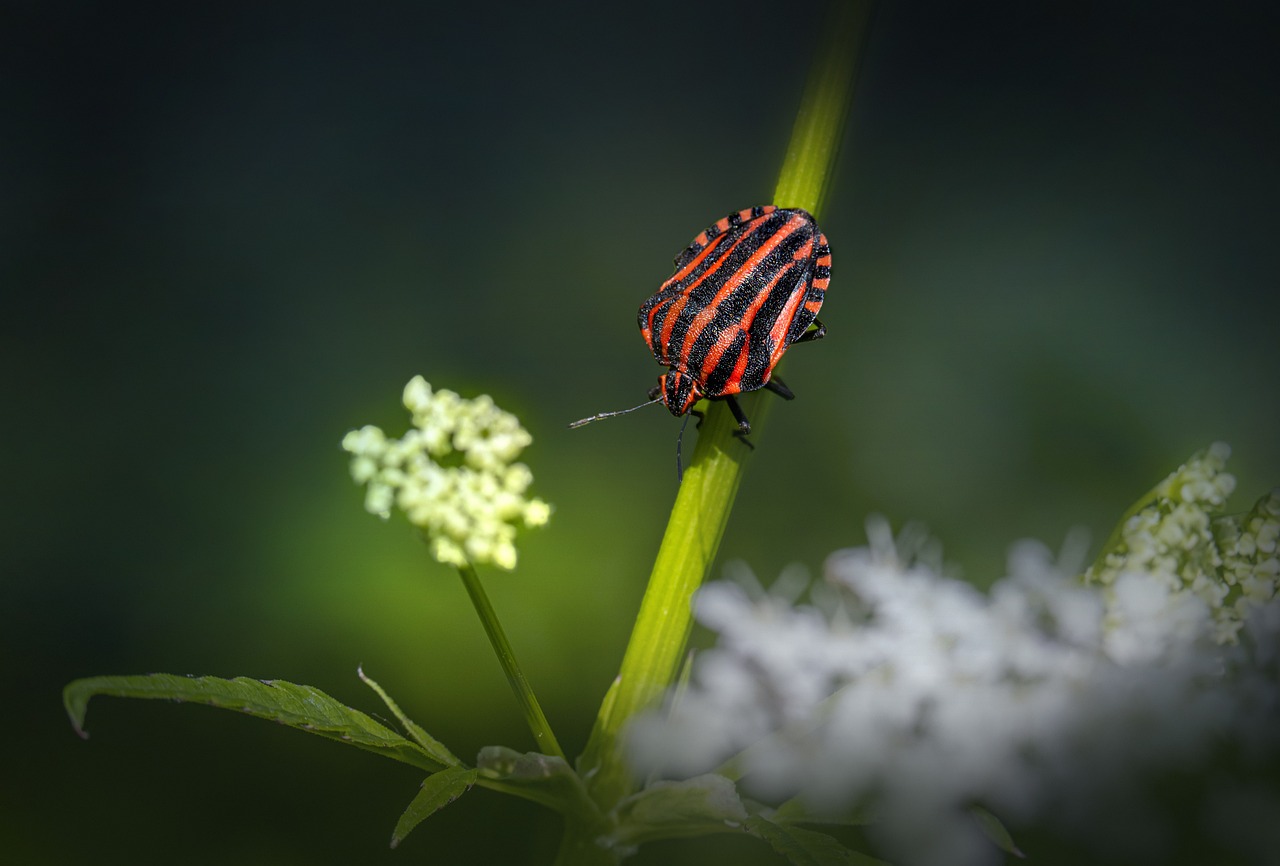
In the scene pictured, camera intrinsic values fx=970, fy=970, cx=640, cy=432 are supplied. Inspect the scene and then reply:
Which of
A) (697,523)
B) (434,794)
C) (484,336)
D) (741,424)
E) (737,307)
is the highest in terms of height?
(484,336)

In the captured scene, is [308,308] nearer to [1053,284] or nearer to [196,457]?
[196,457]

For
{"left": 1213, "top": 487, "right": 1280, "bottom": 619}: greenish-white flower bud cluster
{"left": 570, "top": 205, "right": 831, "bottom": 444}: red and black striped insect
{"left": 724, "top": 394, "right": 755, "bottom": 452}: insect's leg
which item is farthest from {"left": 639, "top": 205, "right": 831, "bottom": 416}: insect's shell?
{"left": 1213, "top": 487, "right": 1280, "bottom": 619}: greenish-white flower bud cluster

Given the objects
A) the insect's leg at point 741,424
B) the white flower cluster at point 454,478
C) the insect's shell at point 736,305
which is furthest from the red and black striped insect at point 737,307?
the white flower cluster at point 454,478

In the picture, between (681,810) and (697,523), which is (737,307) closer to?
(697,523)

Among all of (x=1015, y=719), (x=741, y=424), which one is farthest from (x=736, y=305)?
(x=1015, y=719)

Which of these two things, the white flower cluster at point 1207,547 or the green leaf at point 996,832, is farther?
the white flower cluster at point 1207,547

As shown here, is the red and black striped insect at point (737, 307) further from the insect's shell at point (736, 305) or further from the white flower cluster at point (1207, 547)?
the white flower cluster at point (1207, 547)

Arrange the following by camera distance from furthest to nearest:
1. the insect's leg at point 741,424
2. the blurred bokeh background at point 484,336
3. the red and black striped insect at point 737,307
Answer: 1. the blurred bokeh background at point 484,336
2. the red and black striped insect at point 737,307
3. the insect's leg at point 741,424
